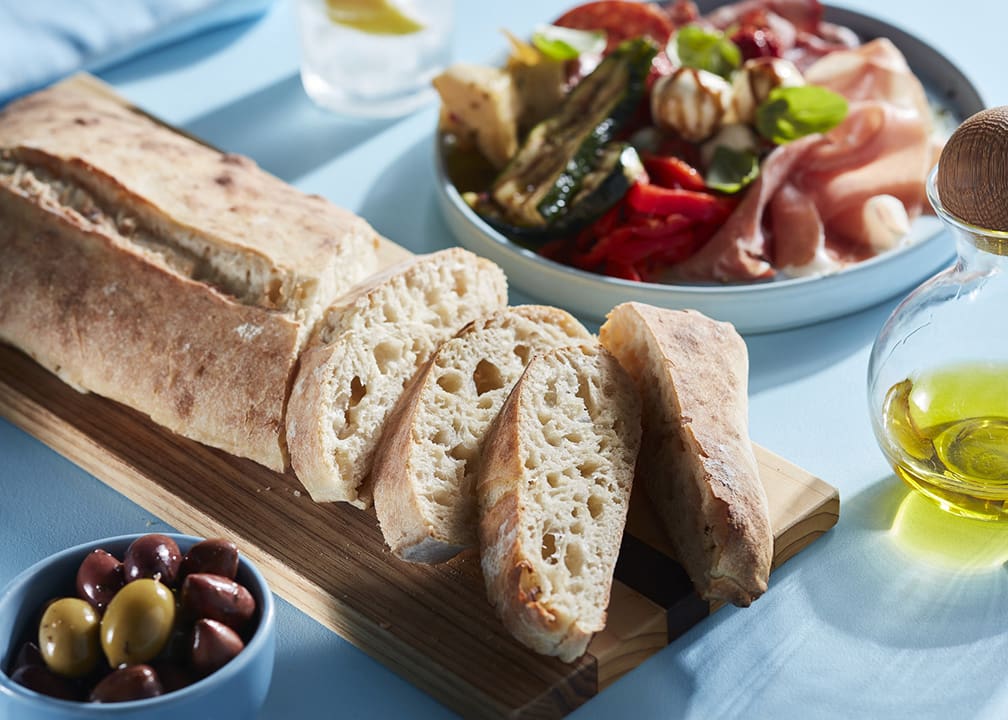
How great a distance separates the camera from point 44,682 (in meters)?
1.79

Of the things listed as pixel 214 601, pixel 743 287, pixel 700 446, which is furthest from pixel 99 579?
pixel 743 287

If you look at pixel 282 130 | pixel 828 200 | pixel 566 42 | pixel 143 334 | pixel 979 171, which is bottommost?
pixel 282 130

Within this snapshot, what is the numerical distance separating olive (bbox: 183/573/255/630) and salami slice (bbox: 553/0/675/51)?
241cm

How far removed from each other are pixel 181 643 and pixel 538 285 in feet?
4.98

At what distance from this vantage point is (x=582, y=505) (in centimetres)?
212

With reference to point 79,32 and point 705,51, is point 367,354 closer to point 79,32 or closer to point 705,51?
point 705,51

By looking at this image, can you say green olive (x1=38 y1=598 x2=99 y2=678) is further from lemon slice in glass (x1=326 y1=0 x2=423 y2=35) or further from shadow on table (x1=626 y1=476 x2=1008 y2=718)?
lemon slice in glass (x1=326 y1=0 x2=423 y2=35)

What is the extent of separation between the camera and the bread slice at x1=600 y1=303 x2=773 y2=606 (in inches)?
83.7

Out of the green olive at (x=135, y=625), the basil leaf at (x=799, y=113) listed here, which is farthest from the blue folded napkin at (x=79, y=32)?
the green olive at (x=135, y=625)

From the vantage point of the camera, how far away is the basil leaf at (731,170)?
3.19m

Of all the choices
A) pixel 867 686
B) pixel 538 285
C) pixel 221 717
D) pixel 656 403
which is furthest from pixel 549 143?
pixel 221 717

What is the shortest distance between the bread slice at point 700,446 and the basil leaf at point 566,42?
4.28 ft

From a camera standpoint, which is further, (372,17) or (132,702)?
(372,17)

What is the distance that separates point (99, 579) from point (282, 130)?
7.70 feet
